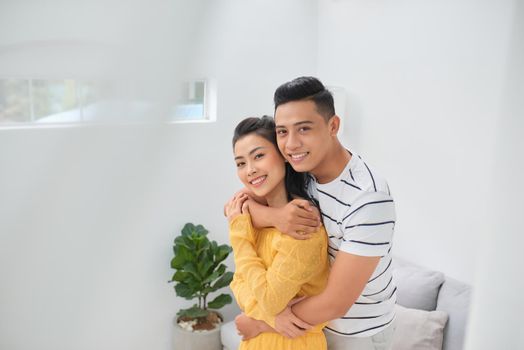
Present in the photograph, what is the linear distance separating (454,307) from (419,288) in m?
0.18

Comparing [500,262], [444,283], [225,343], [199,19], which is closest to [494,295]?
[500,262]

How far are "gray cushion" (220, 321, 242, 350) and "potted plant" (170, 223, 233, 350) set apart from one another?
0.05 meters

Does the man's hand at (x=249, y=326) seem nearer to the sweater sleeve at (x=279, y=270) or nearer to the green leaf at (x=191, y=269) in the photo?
the sweater sleeve at (x=279, y=270)

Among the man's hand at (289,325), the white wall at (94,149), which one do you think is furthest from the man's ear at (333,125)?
the white wall at (94,149)

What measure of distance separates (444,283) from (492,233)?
90.5 inches

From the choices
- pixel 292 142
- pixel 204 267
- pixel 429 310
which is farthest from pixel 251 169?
pixel 204 267

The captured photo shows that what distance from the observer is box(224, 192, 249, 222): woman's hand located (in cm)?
113

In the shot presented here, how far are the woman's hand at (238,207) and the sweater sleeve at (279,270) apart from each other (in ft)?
0.16

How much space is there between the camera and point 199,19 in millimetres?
145

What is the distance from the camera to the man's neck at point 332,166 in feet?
3.30

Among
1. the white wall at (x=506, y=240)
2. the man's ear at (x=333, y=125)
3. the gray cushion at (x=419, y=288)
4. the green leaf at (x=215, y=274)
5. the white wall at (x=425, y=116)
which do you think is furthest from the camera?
the green leaf at (x=215, y=274)

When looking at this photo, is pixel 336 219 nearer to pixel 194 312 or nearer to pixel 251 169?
pixel 251 169

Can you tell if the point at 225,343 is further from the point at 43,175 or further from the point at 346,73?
the point at 43,175

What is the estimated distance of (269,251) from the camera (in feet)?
3.66
